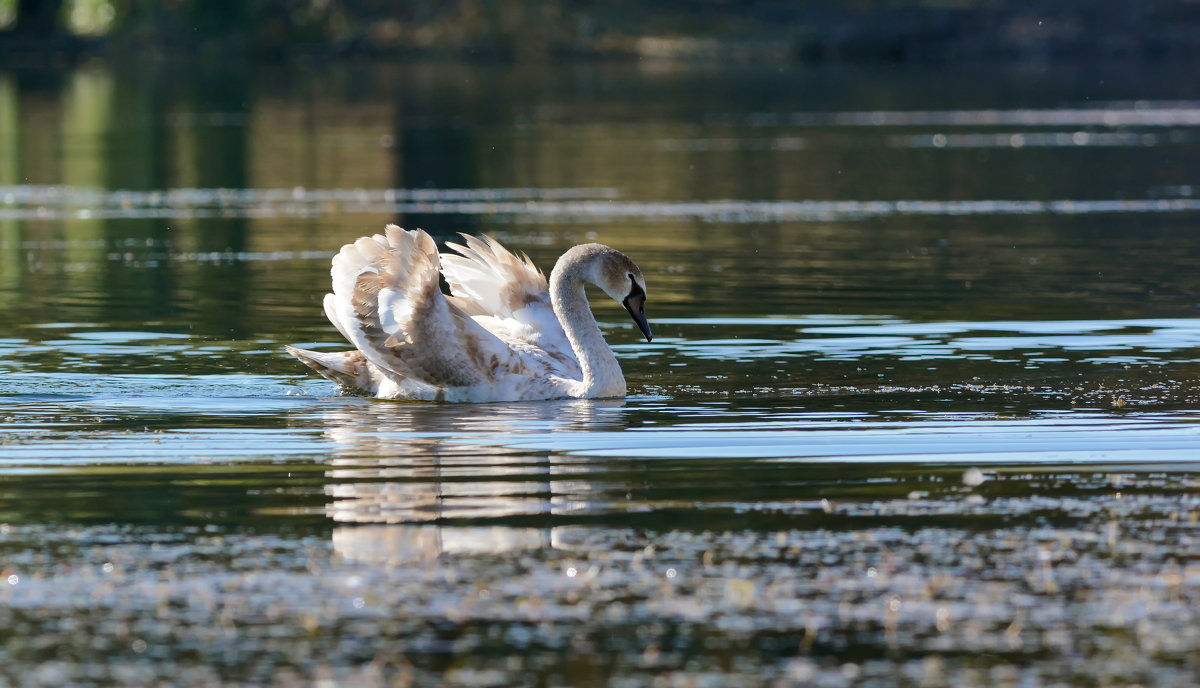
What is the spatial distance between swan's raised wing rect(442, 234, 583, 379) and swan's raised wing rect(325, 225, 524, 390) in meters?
0.63

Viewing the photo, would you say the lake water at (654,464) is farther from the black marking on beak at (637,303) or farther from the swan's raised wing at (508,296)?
the swan's raised wing at (508,296)

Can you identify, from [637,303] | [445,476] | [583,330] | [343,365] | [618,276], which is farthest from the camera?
[343,365]

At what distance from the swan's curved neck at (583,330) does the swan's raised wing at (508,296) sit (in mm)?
290

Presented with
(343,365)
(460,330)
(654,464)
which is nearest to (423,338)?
(460,330)

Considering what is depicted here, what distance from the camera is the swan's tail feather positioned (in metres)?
16.1

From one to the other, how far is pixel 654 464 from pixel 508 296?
403cm

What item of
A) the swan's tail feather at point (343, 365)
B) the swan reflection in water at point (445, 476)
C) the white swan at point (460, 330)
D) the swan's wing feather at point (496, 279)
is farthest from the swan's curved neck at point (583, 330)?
the swan's tail feather at point (343, 365)

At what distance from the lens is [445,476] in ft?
39.4

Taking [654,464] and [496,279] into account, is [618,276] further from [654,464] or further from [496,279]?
[654,464]

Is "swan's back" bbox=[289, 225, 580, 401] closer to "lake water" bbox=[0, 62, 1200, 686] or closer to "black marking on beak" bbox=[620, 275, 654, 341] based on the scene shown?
"lake water" bbox=[0, 62, 1200, 686]

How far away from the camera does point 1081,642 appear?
854 cm

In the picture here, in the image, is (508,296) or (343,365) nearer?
(343,365)

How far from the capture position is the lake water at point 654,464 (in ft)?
28.2

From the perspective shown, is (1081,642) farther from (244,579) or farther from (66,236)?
(66,236)
